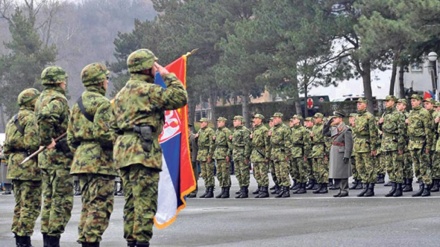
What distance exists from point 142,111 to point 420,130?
9.88m

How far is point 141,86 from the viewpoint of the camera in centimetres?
985

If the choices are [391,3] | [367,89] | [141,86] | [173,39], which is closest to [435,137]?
[141,86]

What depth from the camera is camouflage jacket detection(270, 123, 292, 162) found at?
21.4 meters

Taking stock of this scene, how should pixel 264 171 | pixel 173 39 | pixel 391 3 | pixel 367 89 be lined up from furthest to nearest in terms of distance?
pixel 173 39 → pixel 367 89 → pixel 391 3 → pixel 264 171

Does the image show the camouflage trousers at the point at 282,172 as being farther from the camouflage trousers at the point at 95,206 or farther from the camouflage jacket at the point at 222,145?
the camouflage trousers at the point at 95,206

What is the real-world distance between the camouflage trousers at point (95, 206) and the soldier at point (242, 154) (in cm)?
1140

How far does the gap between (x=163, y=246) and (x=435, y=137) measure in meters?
8.29

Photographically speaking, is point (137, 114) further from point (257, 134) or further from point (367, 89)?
point (367, 89)

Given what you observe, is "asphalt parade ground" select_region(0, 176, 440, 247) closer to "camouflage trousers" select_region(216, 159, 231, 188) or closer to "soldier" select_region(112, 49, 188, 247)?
"soldier" select_region(112, 49, 188, 247)

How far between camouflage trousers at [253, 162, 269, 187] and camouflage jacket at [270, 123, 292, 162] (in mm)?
271

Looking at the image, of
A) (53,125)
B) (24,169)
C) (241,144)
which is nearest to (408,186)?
(241,144)

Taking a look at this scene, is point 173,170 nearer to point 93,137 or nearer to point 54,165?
point 54,165

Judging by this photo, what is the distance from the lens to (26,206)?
39.1 ft

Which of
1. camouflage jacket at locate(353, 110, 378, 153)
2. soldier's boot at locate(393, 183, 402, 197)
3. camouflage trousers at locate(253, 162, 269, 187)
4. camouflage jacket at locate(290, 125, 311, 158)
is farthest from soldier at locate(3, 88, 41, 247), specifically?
camouflage jacket at locate(290, 125, 311, 158)
